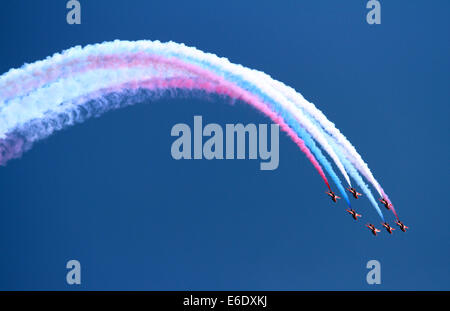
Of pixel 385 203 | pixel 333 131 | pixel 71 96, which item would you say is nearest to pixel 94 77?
pixel 71 96

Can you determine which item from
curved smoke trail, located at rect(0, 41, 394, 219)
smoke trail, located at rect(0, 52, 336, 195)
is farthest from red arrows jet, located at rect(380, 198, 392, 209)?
smoke trail, located at rect(0, 52, 336, 195)

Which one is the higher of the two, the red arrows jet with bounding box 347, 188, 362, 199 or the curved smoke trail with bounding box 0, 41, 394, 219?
the curved smoke trail with bounding box 0, 41, 394, 219

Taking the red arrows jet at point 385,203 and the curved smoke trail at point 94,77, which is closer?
the curved smoke trail at point 94,77

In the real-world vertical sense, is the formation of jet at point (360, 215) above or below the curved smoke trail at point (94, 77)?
below

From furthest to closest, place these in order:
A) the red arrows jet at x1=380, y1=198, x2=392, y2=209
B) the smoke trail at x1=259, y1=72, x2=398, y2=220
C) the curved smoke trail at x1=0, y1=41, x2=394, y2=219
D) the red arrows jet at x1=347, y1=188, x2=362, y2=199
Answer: the red arrows jet at x1=380, y1=198, x2=392, y2=209 → the red arrows jet at x1=347, y1=188, x2=362, y2=199 → the smoke trail at x1=259, y1=72, x2=398, y2=220 → the curved smoke trail at x1=0, y1=41, x2=394, y2=219

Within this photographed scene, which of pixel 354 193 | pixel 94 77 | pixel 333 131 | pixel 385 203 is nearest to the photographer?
pixel 94 77

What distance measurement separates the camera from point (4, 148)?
14.9 m

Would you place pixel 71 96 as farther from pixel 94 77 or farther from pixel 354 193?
pixel 354 193

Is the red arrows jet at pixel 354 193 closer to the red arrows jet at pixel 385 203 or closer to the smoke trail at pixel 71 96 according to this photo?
the red arrows jet at pixel 385 203

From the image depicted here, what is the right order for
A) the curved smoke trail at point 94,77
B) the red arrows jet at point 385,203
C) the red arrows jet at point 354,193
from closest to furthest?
the curved smoke trail at point 94,77 < the red arrows jet at point 354,193 < the red arrows jet at point 385,203

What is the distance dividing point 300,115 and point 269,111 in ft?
2.69

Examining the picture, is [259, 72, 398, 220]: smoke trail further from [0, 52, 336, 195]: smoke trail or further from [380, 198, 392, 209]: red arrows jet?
[0, 52, 336, 195]: smoke trail

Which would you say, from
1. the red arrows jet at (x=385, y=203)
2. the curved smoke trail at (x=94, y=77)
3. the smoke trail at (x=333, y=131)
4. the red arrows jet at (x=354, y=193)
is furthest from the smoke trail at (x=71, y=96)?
the red arrows jet at (x=385, y=203)
